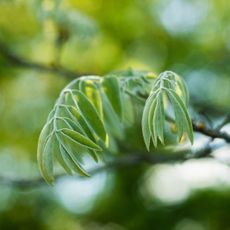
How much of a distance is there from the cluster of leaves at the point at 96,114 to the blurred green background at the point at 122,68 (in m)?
3.16

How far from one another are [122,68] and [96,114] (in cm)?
348

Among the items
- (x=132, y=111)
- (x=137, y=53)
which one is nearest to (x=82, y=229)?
(x=137, y=53)

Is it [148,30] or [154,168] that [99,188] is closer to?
[154,168]

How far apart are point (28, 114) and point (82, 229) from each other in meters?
1.02

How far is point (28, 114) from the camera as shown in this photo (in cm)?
666

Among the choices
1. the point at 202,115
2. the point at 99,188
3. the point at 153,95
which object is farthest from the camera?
the point at 99,188

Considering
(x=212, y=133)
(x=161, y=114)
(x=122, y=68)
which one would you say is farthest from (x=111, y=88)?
(x=122, y=68)

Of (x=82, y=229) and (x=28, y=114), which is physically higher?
(x=28, y=114)

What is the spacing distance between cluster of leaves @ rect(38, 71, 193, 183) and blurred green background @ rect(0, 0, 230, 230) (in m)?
3.16

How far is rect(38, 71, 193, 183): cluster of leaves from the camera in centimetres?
236

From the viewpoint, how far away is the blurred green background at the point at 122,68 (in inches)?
244

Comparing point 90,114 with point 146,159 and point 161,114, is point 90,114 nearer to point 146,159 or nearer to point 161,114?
point 161,114

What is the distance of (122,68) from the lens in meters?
6.14

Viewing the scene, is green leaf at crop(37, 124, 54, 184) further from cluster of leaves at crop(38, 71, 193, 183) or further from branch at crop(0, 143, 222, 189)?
branch at crop(0, 143, 222, 189)
